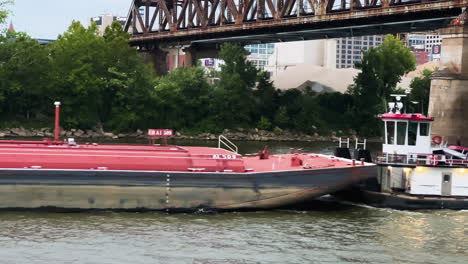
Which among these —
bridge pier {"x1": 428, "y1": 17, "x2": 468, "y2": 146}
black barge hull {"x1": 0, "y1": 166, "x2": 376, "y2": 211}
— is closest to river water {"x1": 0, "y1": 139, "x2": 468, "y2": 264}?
black barge hull {"x1": 0, "y1": 166, "x2": 376, "y2": 211}

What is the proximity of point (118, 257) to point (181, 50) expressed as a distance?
92.4 m

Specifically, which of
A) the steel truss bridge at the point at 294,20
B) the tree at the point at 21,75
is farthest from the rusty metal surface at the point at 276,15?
the tree at the point at 21,75

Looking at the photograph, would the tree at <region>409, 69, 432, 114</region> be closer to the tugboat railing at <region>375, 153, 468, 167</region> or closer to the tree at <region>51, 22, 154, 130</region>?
the tree at <region>51, 22, 154, 130</region>

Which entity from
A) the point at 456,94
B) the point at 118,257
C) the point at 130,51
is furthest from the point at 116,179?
the point at 130,51

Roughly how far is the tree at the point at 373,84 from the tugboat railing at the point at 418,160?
68425 mm

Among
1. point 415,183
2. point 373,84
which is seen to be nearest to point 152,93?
point 373,84

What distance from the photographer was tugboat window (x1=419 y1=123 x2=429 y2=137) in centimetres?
3953

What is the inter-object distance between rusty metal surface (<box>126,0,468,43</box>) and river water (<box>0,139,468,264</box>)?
36.4 m

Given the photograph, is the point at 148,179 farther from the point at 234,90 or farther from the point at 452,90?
the point at 234,90

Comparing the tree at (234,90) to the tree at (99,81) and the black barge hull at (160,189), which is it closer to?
the tree at (99,81)

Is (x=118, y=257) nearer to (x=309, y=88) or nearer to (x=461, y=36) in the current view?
(x=461, y=36)

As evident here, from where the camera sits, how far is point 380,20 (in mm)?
→ 76938

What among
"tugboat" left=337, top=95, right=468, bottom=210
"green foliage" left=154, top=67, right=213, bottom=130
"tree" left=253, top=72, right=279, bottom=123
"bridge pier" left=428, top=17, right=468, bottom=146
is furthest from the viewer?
"tree" left=253, top=72, right=279, bottom=123

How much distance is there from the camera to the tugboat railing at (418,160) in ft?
124
